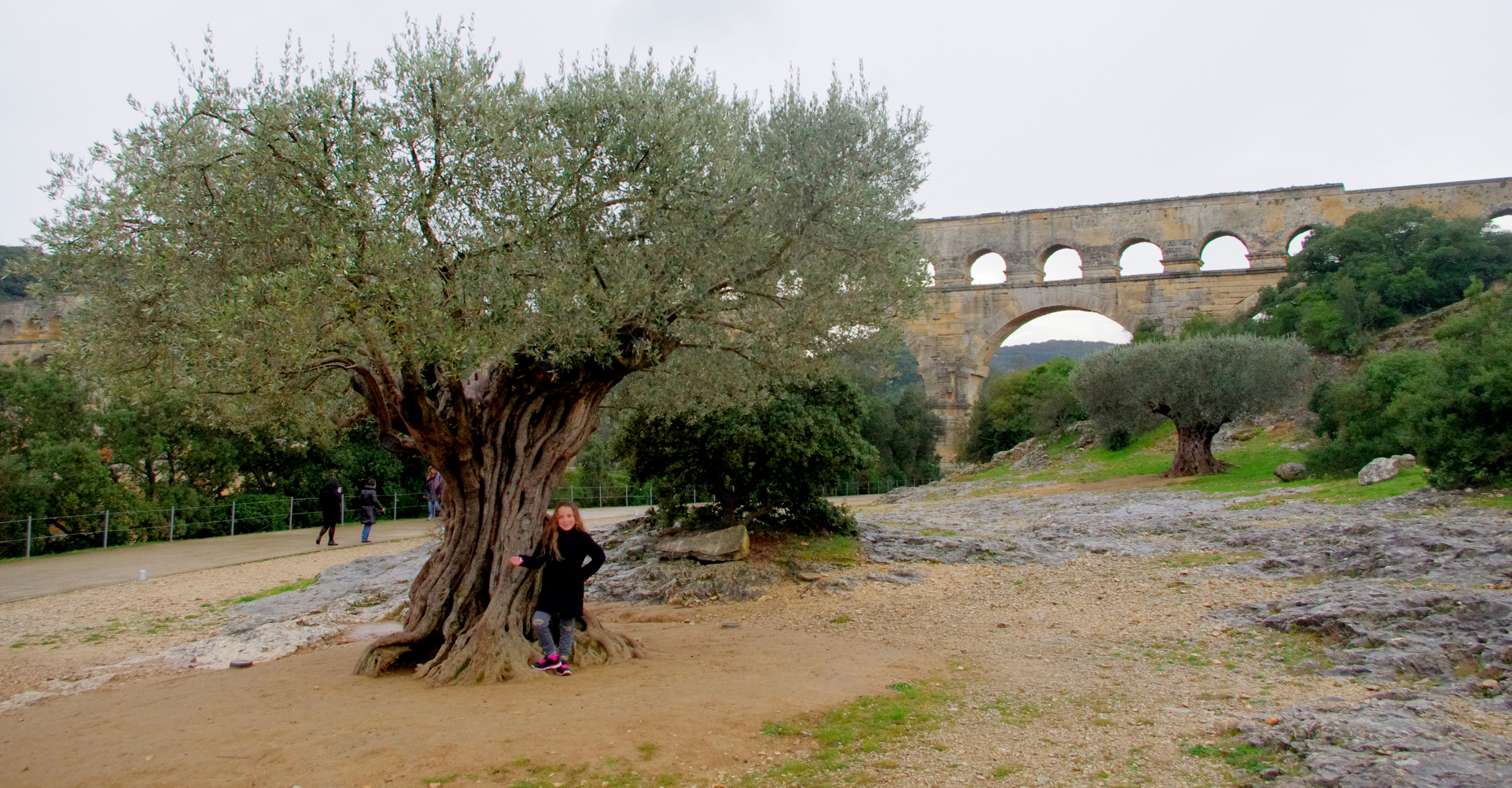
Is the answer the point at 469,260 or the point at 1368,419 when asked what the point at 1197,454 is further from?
the point at 469,260

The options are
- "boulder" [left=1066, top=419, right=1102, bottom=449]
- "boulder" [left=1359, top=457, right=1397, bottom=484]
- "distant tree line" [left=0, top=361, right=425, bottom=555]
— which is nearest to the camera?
"distant tree line" [left=0, top=361, right=425, bottom=555]

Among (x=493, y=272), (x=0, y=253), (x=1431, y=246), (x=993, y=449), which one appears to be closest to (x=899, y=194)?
(x=493, y=272)

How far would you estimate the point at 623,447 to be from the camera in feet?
42.7

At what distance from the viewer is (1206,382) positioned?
2277cm

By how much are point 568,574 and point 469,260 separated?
2.46m

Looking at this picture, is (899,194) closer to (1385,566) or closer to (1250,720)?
(1250,720)

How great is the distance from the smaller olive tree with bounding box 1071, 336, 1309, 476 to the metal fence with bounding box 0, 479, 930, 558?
952cm

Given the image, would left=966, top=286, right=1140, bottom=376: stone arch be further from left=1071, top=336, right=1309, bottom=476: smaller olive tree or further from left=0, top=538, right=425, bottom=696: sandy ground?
left=0, top=538, right=425, bottom=696: sandy ground

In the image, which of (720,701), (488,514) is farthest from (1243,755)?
(488,514)

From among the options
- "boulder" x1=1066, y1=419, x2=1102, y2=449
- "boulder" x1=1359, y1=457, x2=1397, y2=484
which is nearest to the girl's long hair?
"boulder" x1=1359, y1=457, x2=1397, y2=484

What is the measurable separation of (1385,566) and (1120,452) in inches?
870

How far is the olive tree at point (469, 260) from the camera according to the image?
634 centimetres

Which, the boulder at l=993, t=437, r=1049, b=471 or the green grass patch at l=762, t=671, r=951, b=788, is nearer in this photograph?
the green grass patch at l=762, t=671, r=951, b=788

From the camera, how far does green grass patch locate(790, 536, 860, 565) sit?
12.4 m
